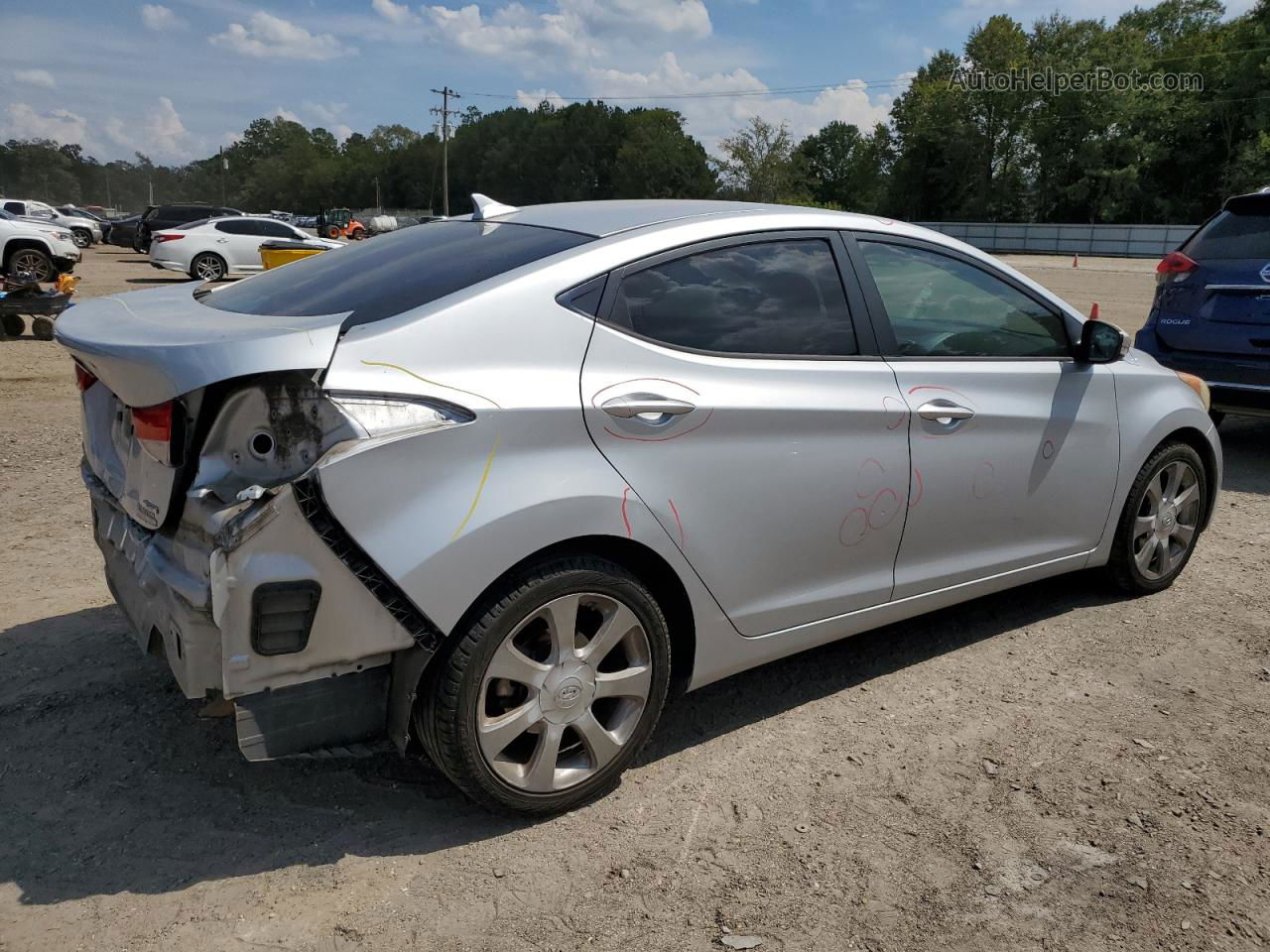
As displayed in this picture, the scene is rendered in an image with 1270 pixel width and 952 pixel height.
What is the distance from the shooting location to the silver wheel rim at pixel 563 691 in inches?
108

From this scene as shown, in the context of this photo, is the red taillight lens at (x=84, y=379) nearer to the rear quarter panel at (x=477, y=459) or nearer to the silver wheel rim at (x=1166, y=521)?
the rear quarter panel at (x=477, y=459)

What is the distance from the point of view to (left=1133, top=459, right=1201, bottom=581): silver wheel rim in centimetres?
460

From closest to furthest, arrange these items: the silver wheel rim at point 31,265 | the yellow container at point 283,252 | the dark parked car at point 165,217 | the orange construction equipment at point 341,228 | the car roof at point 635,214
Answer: the car roof at point 635,214 → the silver wheel rim at point 31,265 → the yellow container at point 283,252 → the dark parked car at point 165,217 → the orange construction equipment at point 341,228

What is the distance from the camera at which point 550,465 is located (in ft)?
8.88

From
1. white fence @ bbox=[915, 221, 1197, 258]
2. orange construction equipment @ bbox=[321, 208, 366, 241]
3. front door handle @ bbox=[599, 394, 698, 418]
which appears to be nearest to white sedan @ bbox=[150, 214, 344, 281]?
front door handle @ bbox=[599, 394, 698, 418]

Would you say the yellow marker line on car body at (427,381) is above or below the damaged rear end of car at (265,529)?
above

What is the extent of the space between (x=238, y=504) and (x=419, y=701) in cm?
71

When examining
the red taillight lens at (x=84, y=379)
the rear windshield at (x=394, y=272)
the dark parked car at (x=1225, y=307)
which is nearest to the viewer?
the rear windshield at (x=394, y=272)

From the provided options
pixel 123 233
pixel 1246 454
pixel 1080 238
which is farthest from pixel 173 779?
pixel 1080 238

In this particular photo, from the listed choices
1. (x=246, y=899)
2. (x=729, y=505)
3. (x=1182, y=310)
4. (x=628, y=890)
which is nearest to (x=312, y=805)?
(x=246, y=899)

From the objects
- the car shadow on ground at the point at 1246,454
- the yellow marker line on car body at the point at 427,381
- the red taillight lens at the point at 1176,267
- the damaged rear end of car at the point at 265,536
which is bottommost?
the car shadow on ground at the point at 1246,454

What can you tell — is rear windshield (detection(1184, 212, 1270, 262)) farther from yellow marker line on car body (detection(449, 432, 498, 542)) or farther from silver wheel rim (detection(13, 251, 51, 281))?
silver wheel rim (detection(13, 251, 51, 281))

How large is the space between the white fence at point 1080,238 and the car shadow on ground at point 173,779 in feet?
140

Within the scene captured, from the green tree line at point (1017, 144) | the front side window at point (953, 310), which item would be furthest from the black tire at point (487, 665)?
the green tree line at point (1017, 144)
